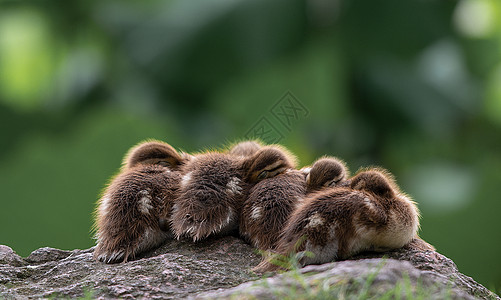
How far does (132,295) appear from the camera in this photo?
1892mm

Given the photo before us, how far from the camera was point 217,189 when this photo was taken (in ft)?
7.21

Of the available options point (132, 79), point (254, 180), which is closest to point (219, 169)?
point (254, 180)

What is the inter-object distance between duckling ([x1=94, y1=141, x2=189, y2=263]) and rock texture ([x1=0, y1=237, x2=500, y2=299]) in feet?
0.19

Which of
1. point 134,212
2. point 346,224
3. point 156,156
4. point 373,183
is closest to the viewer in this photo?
point 346,224

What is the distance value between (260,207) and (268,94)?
4.66 m

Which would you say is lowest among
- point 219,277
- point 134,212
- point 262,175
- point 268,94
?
point 219,277

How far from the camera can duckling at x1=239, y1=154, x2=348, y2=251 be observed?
2.13 m

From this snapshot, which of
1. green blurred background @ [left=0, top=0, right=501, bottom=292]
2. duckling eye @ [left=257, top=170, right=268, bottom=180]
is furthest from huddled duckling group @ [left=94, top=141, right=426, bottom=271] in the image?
green blurred background @ [left=0, top=0, right=501, bottom=292]

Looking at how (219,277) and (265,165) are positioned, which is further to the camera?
(265,165)

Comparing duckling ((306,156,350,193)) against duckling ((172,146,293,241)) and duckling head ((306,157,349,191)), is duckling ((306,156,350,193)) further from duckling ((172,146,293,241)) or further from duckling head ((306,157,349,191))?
duckling ((172,146,293,241))

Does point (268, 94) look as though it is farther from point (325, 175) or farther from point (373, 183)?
point (373, 183)

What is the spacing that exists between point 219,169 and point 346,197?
0.45 meters

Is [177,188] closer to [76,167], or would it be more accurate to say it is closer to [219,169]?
[219,169]

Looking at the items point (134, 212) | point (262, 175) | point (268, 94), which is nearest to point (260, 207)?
point (262, 175)
